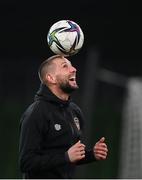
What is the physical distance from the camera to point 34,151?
5.45 m

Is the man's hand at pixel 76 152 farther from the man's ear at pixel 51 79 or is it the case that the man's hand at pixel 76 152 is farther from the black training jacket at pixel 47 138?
the man's ear at pixel 51 79

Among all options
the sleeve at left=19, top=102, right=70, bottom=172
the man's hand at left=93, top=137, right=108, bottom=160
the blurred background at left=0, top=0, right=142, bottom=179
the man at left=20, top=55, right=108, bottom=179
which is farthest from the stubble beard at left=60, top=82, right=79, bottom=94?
the blurred background at left=0, top=0, right=142, bottom=179

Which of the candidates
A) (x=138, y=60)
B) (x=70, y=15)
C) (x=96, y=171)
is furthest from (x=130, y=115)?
(x=70, y=15)

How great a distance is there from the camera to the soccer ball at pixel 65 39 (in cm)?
602

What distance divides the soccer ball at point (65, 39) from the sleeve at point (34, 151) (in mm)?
737

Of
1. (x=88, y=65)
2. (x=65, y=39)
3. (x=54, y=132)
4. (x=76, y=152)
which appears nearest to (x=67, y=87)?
(x=54, y=132)

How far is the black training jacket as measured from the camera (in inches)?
214

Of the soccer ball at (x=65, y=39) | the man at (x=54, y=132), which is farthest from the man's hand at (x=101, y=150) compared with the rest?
the soccer ball at (x=65, y=39)

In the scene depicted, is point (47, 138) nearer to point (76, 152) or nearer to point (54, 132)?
point (54, 132)

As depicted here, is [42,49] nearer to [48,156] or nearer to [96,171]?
[96,171]

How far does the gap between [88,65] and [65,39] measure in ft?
22.9

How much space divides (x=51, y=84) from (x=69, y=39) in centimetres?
45

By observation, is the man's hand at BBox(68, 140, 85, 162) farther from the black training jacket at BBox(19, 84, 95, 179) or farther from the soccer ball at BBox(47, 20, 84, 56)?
the soccer ball at BBox(47, 20, 84, 56)

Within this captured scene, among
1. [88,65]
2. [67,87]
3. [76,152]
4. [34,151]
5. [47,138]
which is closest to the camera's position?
[76,152]
